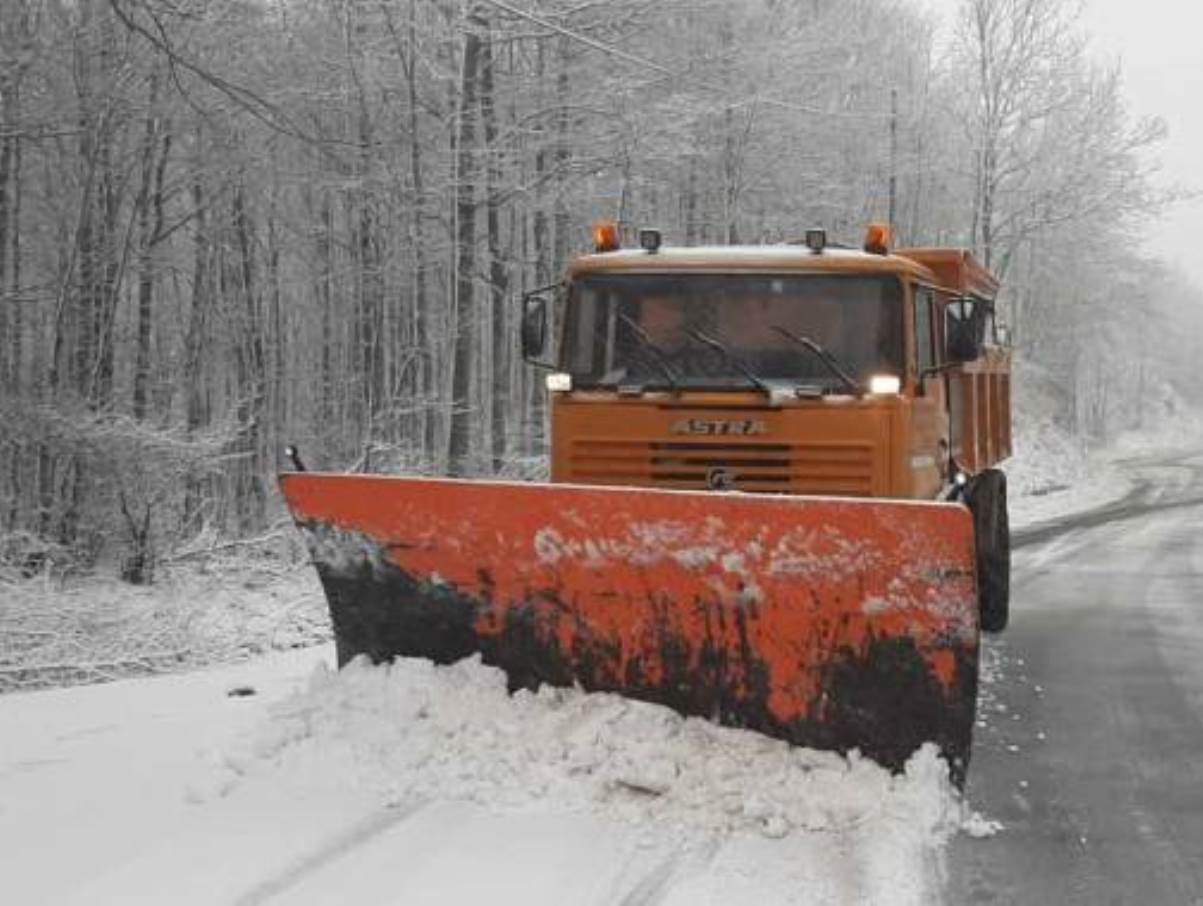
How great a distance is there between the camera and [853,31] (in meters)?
25.8

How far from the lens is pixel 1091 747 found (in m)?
6.04

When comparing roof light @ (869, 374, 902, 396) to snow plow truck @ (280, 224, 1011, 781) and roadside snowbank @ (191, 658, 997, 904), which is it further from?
roadside snowbank @ (191, 658, 997, 904)

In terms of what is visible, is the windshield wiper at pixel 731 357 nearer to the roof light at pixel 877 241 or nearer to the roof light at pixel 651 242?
the roof light at pixel 651 242

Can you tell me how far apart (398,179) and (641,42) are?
3.87 m

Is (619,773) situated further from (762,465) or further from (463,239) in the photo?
(463,239)

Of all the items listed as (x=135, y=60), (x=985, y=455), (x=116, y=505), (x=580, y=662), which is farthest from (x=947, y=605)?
(x=135, y=60)

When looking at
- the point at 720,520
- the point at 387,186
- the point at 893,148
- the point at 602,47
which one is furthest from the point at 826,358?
the point at 893,148

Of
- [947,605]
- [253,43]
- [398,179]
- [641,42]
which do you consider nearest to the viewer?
[947,605]

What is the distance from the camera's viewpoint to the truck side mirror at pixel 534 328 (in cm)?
673

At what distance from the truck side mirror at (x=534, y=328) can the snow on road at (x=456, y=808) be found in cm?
204

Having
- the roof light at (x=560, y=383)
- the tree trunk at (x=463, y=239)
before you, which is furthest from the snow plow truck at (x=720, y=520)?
the tree trunk at (x=463, y=239)

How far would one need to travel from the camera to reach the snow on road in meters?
4.10

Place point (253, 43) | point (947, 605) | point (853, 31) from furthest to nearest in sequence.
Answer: point (853, 31)
point (253, 43)
point (947, 605)

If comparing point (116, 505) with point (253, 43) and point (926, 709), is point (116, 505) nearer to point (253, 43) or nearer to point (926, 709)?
point (253, 43)
